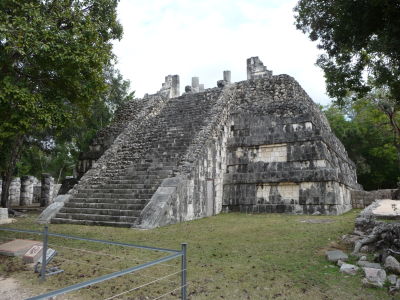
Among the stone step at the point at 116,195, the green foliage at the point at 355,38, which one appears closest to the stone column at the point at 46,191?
the stone step at the point at 116,195

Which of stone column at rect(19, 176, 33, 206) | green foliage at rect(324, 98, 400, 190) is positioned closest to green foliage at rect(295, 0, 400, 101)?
stone column at rect(19, 176, 33, 206)

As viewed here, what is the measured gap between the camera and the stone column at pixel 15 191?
2231 centimetres

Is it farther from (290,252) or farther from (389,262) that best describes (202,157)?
(389,262)

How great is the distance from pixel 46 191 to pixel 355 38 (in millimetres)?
20940

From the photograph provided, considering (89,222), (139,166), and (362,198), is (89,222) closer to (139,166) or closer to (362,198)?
(139,166)

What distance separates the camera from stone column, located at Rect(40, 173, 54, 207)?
21.2m

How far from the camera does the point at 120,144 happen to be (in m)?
14.8

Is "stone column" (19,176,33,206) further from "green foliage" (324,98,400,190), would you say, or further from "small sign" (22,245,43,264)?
"green foliage" (324,98,400,190)

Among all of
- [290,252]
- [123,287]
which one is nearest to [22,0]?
[123,287]

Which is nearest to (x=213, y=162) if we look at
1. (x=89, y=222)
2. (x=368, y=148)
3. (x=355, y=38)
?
(x=89, y=222)

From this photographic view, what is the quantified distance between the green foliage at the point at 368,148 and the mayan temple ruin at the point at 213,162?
625 inches

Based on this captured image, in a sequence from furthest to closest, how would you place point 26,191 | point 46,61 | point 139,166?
point 26,191 < point 139,166 < point 46,61

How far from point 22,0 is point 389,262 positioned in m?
9.53

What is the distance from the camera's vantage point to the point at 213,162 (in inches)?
523
